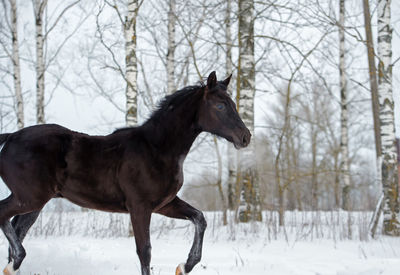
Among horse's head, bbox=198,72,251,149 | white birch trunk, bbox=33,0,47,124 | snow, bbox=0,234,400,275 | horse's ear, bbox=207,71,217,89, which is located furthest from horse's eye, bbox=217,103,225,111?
white birch trunk, bbox=33,0,47,124

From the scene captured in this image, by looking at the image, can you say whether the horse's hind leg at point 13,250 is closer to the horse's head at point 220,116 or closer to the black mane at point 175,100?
the black mane at point 175,100

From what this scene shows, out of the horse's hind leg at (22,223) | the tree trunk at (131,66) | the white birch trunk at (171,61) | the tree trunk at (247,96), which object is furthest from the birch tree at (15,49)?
the horse's hind leg at (22,223)

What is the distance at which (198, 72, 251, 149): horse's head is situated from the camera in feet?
12.1

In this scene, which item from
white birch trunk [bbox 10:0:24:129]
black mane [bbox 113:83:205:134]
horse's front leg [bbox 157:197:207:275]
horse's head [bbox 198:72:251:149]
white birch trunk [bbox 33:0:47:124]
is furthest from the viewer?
white birch trunk [bbox 10:0:24:129]

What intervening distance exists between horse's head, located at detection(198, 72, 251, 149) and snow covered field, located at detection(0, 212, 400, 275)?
1.92 meters

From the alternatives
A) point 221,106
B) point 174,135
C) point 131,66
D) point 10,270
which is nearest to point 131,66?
point 131,66

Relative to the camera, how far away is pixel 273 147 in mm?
26625

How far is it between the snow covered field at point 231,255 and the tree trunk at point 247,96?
3.07 ft

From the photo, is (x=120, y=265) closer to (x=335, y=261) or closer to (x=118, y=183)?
(x=118, y=183)

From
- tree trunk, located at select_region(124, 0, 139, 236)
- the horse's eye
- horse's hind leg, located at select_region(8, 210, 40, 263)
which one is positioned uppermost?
tree trunk, located at select_region(124, 0, 139, 236)

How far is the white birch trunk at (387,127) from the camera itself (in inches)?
340

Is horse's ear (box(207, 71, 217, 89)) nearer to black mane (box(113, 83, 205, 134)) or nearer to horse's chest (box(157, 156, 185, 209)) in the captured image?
black mane (box(113, 83, 205, 134))

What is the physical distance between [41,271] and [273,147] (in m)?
22.8

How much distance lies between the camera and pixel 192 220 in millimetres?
3938
